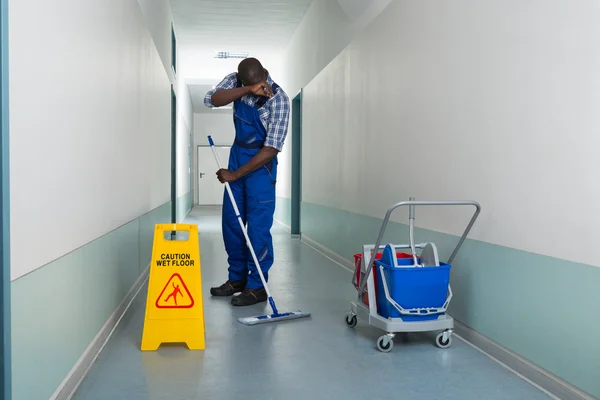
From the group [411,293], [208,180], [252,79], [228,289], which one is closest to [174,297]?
[411,293]

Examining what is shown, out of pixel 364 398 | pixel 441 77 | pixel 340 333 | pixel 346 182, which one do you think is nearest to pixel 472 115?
pixel 441 77

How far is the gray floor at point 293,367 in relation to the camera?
2.35 meters

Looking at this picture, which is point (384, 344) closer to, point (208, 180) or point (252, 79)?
point (252, 79)

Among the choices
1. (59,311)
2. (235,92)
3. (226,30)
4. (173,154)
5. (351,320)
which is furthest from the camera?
(226,30)

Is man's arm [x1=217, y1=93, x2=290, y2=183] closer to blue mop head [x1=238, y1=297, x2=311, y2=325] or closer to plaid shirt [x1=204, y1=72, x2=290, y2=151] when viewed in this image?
plaid shirt [x1=204, y1=72, x2=290, y2=151]

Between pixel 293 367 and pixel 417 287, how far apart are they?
718mm

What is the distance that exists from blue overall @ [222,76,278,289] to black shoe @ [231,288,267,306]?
36mm

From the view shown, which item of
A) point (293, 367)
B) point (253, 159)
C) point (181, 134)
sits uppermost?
point (181, 134)

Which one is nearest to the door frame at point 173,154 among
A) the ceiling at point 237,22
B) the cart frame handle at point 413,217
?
the ceiling at point 237,22

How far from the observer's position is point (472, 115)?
3166mm

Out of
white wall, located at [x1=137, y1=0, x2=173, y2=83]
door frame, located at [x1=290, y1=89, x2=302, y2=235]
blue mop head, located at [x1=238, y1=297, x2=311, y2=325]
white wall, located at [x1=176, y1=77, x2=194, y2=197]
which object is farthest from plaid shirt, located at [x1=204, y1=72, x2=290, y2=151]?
white wall, located at [x1=176, y1=77, x2=194, y2=197]

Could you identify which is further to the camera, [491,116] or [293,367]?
[491,116]

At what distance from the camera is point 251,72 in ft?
12.4

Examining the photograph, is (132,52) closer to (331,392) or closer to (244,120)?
(244,120)
